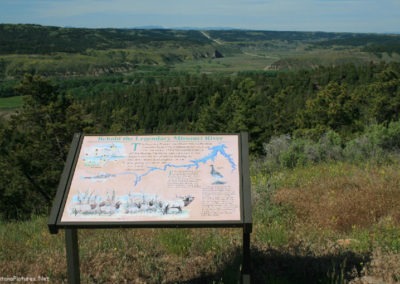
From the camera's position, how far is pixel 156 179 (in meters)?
3.72

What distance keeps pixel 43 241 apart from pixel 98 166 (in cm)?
210

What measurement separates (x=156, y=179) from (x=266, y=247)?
1906 millimetres

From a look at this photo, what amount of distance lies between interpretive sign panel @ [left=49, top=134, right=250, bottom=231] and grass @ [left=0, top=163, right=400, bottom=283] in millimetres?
889

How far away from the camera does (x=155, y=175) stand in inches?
148

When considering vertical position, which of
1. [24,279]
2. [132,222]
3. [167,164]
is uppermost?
[167,164]

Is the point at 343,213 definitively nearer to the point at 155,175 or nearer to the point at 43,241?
the point at 155,175

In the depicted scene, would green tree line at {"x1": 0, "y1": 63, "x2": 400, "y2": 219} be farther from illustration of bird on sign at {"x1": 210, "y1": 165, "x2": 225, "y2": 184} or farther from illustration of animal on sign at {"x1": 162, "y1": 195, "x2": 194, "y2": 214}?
illustration of animal on sign at {"x1": 162, "y1": 195, "x2": 194, "y2": 214}

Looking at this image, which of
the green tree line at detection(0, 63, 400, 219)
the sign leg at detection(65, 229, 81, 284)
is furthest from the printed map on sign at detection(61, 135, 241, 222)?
the green tree line at detection(0, 63, 400, 219)

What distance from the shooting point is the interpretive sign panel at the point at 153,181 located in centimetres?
345

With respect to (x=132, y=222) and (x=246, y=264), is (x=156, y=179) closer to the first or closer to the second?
(x=132, y=222)

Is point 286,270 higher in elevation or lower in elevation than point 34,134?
higher

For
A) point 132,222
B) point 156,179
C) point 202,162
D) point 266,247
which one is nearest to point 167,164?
point 156,179

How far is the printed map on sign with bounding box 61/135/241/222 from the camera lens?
347cm

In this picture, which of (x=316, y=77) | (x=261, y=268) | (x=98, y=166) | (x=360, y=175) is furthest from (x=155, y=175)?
(x=316, y=77)
